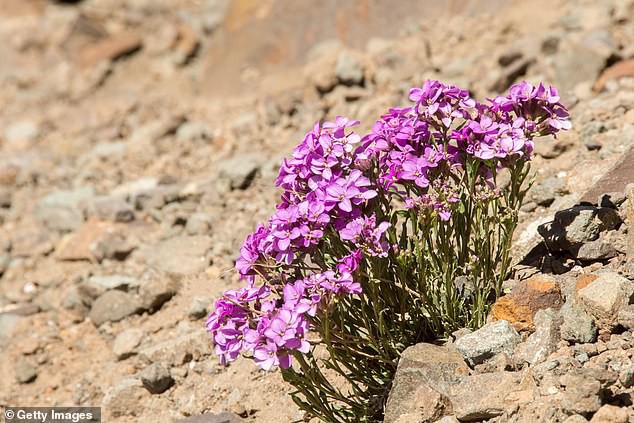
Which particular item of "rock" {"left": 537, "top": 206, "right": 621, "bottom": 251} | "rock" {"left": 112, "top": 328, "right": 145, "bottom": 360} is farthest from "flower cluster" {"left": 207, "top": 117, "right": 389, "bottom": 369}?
"rock" {"left": 112, "top": 328, "right": 145, "bottom": 360}

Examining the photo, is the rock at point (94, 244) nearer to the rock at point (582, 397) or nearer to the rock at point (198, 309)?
the rock at point (198, 309)

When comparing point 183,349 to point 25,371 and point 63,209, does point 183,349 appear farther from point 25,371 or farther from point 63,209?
point 63,209

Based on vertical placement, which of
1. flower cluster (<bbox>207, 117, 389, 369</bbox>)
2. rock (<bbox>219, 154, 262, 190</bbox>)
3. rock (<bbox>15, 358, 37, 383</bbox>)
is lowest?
rock (<bbox>15, 358, 37, 383</bbox>)

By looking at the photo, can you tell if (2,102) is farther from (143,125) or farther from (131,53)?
(143,125)

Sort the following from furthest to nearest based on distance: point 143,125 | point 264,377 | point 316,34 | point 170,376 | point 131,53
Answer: point 131,53 < point 143,125 < point 316,34 < point 170,376 < point 264,377

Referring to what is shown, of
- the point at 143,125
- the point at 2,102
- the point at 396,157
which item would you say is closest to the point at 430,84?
the point at 396,157

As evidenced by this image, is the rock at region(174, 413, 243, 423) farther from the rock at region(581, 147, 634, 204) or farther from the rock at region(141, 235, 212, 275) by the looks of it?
the rock at region(581, 147, 634, 204)
